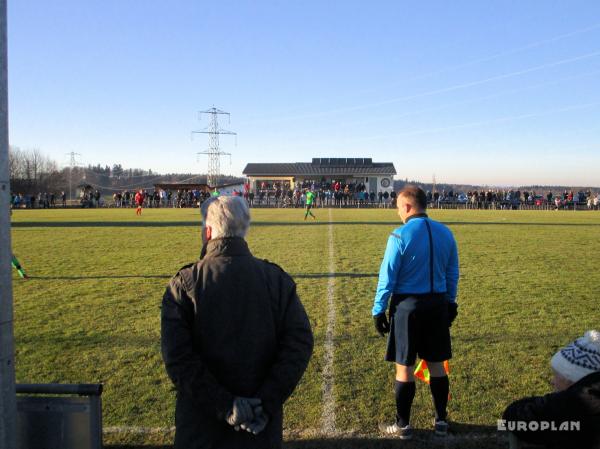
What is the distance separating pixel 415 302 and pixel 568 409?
5.83 ft

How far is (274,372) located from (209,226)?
77cm

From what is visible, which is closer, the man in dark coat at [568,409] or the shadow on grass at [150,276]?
the man in dark coat at [568,409]

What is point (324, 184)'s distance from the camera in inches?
2388

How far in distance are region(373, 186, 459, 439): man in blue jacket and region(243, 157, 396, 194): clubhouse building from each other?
2297 inches

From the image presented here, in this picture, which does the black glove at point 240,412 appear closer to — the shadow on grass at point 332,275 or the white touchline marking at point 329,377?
the white touchline marking at point 329,377

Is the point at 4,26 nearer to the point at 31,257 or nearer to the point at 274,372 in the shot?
the point at 274,372

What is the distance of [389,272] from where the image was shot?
3828 mm

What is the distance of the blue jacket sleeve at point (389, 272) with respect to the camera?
12.5 ft

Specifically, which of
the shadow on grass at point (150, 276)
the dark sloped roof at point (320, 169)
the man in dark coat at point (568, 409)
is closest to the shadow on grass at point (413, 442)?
the man in dark coat at point (568, 409)

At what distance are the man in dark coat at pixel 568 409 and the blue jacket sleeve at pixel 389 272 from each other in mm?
1651

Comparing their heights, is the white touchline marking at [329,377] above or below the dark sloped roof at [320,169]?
below

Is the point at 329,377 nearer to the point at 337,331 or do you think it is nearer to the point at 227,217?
the point at 337,331

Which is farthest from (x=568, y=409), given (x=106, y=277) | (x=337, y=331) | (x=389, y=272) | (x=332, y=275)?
(x=106, y=277)

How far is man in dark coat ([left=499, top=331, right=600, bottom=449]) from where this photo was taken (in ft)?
6.59
